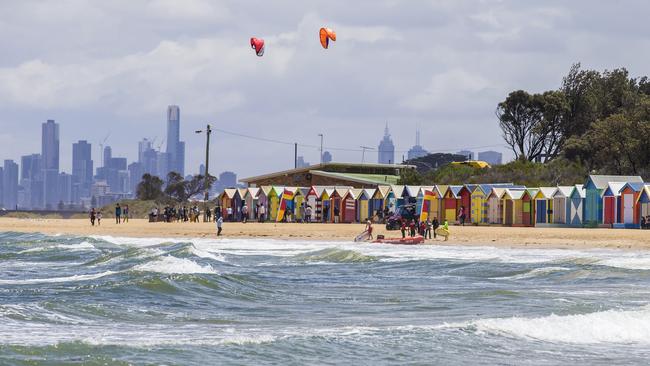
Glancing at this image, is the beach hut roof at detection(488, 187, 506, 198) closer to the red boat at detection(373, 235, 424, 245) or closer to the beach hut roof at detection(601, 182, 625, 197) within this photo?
→ the beach hut roof at detection(601, 182, 625, 197)

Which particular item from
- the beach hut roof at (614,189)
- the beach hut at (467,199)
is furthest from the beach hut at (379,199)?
the beach hut roof at (614,189)

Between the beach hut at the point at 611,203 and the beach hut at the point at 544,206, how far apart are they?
11.2 feet

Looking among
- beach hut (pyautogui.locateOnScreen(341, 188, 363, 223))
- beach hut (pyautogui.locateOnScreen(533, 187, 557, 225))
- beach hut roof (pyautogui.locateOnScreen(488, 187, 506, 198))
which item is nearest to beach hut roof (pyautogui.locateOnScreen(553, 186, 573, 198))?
beach hut (pyautogui.locateOnScreen(533, 187, 557, 225))

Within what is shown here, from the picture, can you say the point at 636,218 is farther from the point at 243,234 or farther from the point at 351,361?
the point at 351,361

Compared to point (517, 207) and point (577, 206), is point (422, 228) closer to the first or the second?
point (577, 206)

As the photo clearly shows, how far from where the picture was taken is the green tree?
98.9 metres

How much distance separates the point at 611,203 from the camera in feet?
147

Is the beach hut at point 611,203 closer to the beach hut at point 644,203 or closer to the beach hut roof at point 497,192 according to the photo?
the beach hut at point 644,203

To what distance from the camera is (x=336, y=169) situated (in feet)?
263

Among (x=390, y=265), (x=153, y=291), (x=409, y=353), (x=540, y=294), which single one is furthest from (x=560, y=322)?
(x=390, y=265)

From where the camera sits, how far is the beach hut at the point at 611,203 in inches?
1743

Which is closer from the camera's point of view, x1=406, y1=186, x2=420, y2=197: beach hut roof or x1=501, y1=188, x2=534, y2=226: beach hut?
x1=501, y1=188, x2=534, y2=226: beach hut

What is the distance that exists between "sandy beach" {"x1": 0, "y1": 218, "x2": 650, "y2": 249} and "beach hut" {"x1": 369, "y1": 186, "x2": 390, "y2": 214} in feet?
7.47

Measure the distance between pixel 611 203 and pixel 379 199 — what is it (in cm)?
1407
